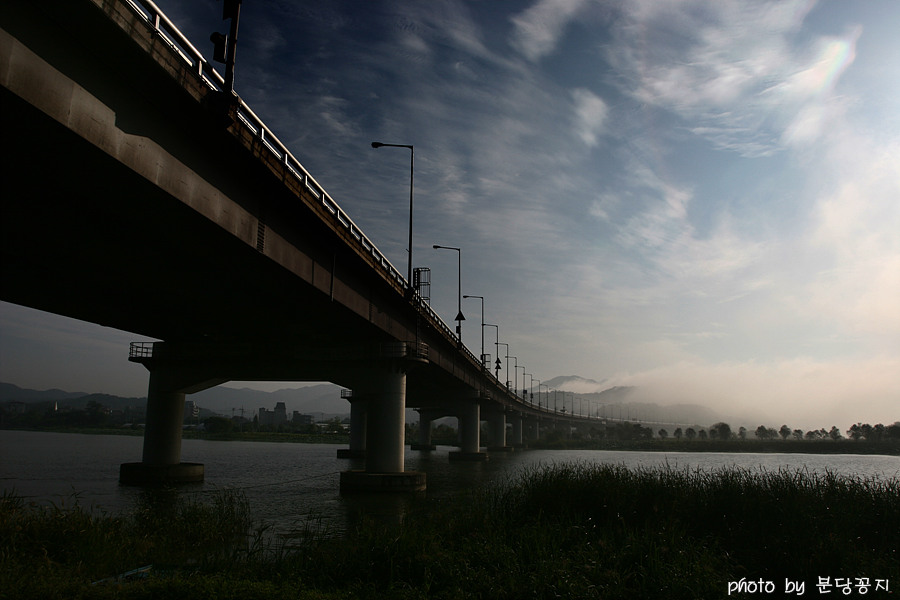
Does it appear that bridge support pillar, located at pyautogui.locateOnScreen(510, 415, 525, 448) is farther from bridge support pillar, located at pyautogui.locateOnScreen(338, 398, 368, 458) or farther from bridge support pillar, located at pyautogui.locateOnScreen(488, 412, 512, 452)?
bridge support pillar, located at pyautogui.locateOnScreen(338, 398, 368, 458)

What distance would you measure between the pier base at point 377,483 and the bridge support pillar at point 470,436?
49172 millimetres

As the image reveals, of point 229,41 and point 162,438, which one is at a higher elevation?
point 229,41

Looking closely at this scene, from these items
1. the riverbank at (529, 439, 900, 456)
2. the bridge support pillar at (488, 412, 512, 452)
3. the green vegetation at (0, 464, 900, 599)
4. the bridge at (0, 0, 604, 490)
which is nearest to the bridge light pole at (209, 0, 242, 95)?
the bridge at (0, 0, 604, 490)

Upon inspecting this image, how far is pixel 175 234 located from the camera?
19594mm

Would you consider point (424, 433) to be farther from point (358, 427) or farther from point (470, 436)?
point (470, 436)

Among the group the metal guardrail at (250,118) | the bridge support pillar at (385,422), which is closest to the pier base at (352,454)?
the bridge support pillar at (385,422)

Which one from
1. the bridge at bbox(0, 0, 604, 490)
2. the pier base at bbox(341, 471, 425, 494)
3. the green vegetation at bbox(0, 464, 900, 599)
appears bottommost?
the pier base at bbox(341, 471, 425, 494)

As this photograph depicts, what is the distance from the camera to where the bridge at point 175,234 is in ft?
42.8

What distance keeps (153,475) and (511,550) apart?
35.0m

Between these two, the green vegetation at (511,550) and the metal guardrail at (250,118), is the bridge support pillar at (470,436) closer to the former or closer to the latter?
the metal guardrail at (250,118)

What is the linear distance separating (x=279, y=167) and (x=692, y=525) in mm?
16771

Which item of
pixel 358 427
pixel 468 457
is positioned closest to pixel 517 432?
pixel 358 427

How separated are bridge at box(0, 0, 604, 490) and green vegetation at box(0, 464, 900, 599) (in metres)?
8.36

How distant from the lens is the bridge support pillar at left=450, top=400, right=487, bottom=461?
88.8m
